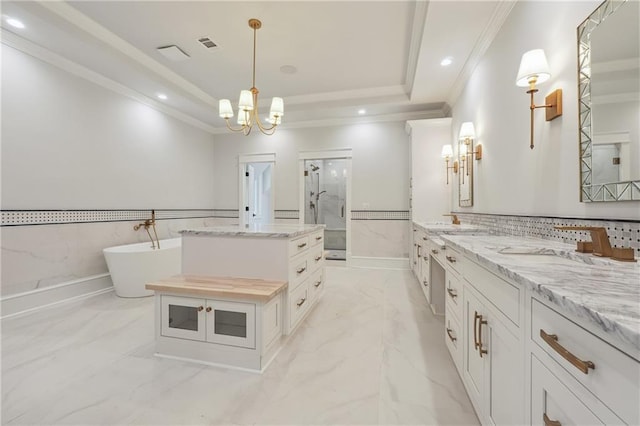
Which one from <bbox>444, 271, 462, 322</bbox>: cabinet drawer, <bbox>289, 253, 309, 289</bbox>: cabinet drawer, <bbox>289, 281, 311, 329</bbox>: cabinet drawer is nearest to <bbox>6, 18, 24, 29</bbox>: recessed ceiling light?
<bbox>289, 253, 309, 289</bbox>: cabinet drawer

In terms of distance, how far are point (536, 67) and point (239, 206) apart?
499cm

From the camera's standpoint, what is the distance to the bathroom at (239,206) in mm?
1486

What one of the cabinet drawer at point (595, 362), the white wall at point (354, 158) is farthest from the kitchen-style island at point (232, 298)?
the white wall at point (354, 158)

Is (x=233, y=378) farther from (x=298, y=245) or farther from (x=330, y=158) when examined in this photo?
(x=330, y=158)

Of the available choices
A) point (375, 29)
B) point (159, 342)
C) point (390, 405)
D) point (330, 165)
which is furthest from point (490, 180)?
point (330, 165)

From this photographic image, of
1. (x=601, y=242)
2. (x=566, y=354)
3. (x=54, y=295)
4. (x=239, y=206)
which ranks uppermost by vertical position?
(x=239, y=206)

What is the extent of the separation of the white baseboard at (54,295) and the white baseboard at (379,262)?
359cm

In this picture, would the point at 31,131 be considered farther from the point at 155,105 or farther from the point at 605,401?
the point at 605,401

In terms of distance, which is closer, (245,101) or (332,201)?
(245,101)

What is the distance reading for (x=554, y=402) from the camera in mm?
719

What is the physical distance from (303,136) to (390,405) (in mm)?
4546

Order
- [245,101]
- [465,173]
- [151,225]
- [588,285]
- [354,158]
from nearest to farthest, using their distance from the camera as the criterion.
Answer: [588,285] → [245,101] → [465,173] → [151,225] → [354,158]

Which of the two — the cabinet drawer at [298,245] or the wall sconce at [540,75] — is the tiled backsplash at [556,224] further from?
the cabinet drawer at [298,245]

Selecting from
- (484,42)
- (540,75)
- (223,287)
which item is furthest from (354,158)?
(223,287)
